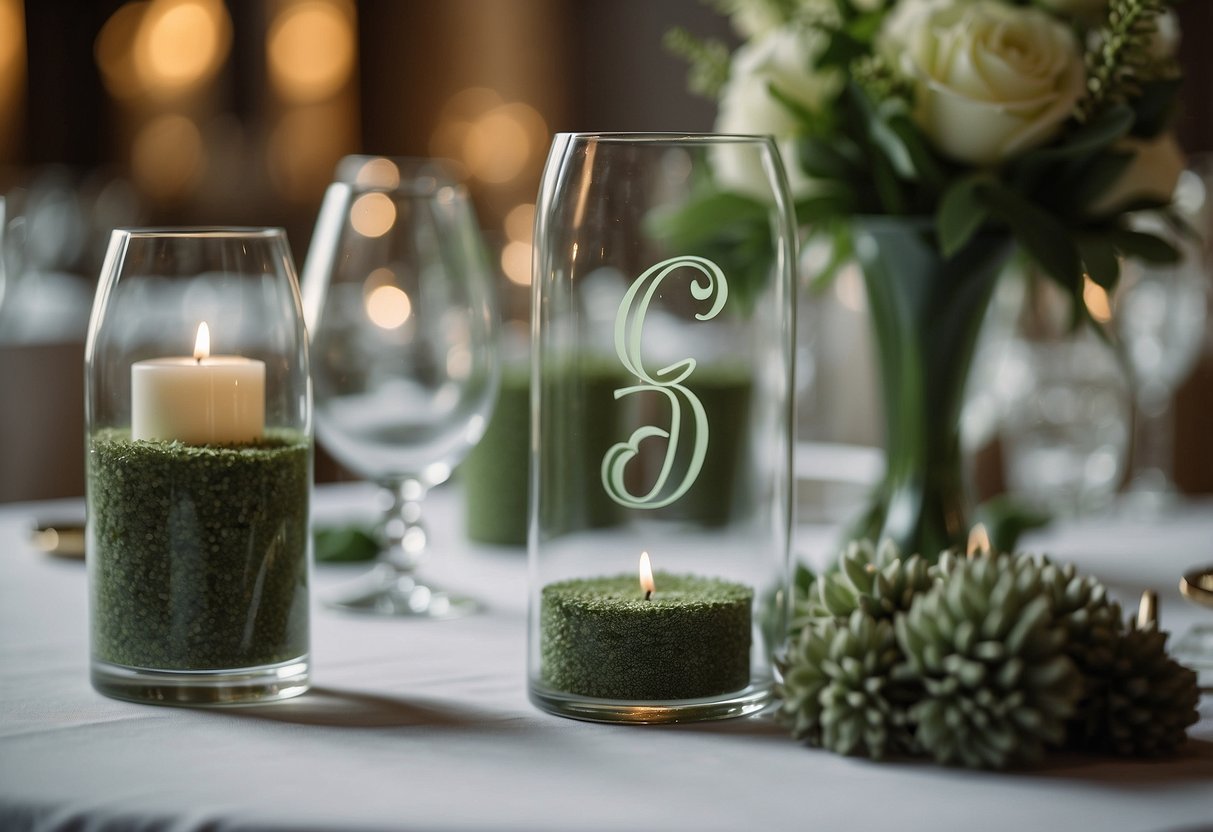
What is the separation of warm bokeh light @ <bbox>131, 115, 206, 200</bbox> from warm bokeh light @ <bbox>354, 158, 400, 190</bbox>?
20.7 ft

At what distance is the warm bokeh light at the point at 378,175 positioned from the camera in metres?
0.99

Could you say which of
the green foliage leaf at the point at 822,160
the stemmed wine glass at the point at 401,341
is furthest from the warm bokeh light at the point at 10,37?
the green foliage leaf at the point at 822,160

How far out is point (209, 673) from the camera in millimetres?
711

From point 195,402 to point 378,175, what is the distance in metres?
0.45

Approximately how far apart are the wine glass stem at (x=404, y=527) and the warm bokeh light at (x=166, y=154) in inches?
258

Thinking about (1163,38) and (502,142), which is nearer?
(1163,38)

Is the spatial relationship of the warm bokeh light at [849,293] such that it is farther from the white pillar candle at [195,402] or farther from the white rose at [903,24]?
the white pillar candle at [195,402]

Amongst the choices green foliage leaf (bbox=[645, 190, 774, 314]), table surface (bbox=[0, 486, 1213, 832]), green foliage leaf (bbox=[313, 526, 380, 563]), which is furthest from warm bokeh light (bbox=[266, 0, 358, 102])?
table surface (bbox=[0, 486, 1213, 832])

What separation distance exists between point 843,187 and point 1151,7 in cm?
23

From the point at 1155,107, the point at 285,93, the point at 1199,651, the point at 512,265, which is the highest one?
the point at 285,93

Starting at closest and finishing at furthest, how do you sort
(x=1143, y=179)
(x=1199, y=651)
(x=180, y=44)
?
(x=1199, y=651) → (x=1143, y=179) → (x=180, y=44)

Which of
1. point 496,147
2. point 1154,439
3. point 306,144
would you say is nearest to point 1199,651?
point 1154,439

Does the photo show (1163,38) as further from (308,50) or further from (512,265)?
(308,50)

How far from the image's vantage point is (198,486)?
0.70 meters
